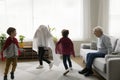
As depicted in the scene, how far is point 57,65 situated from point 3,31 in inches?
95.8

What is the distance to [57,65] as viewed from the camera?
18.1 feet

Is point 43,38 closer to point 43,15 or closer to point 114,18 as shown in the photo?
point 43,15

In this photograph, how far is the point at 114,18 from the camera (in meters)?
6.39

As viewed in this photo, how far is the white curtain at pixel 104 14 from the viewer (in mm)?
6685

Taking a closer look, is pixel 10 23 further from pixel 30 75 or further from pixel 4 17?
pixel 30 75

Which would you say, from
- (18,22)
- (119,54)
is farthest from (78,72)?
(18,22)

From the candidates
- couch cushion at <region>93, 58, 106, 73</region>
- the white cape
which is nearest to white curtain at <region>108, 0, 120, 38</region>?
couch cushion at <region>93, 58, 106, 73</region>

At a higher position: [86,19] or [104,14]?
[104,14]

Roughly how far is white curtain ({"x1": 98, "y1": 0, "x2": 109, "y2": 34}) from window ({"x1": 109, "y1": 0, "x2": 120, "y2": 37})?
188mm

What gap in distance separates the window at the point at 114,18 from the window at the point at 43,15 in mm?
1122

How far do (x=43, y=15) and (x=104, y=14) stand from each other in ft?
6.67

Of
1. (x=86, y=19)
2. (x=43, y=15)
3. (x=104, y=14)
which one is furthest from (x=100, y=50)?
(x=43, y=15)

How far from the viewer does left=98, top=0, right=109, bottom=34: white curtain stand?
6.68 m

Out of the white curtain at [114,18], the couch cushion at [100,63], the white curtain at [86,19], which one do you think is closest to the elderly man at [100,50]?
the couch cushion at [100,63]
